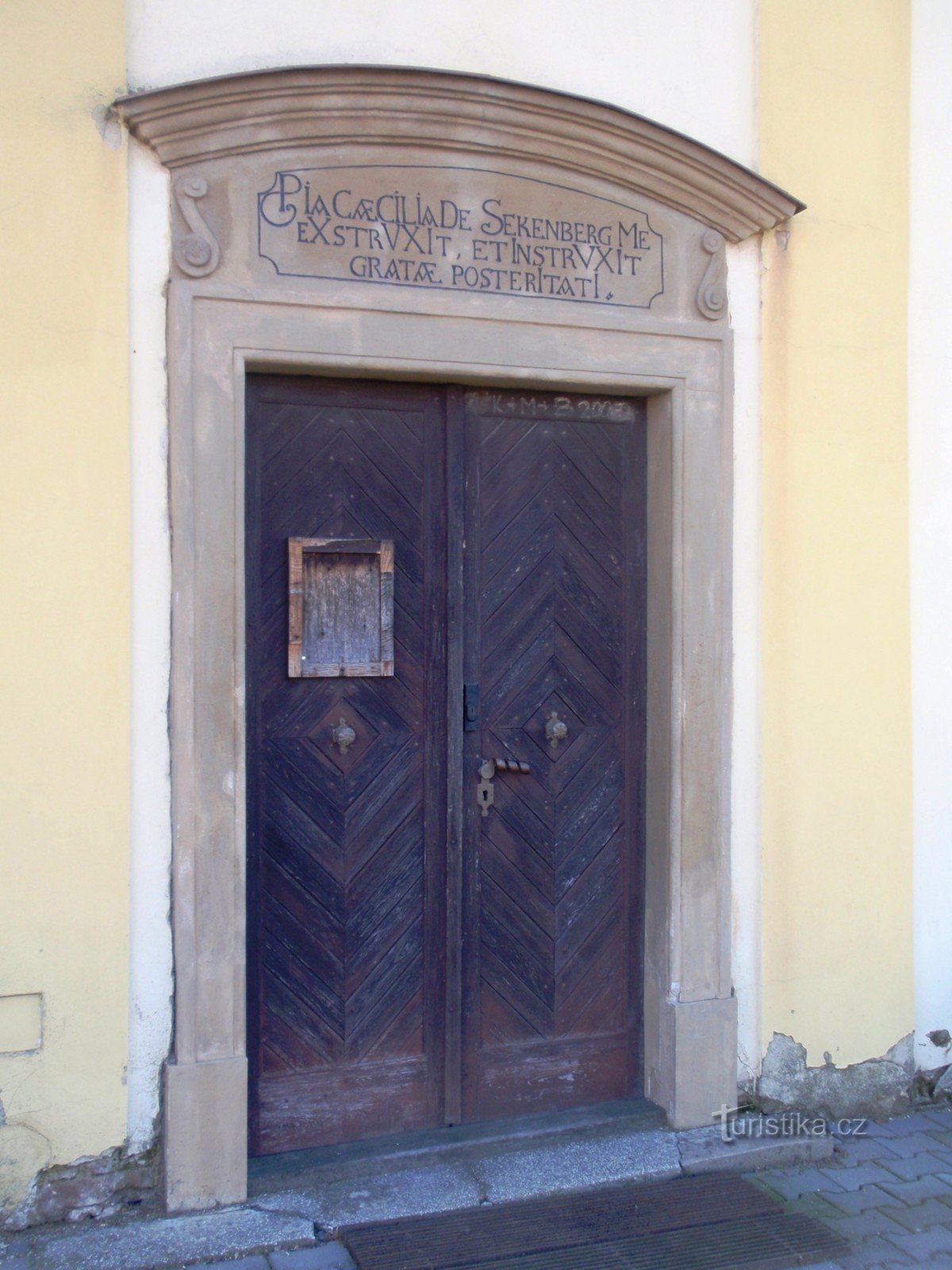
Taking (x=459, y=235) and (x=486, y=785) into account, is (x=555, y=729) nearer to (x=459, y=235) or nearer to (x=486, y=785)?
(x=486, y=785)

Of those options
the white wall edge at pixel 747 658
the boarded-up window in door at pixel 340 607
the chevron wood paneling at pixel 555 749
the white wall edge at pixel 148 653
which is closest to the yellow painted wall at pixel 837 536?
the white wall edge at pixel 747 658

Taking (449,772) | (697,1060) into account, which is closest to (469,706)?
(449,772)

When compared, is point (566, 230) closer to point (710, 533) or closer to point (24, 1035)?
point (710, 533)

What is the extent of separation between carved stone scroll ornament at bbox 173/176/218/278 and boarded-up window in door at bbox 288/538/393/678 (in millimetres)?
886

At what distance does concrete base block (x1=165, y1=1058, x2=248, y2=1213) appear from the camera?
3352mm

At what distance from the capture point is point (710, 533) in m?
4.00

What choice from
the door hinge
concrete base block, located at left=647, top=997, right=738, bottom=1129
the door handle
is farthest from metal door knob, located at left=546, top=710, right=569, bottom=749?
concrete base block, located at left=647, top=997, right=738, bottom=1129

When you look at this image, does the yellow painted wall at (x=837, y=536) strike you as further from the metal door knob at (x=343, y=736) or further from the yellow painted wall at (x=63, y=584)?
the yellow painted wall at (x=63, y=584)

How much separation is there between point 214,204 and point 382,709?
5.56 ft

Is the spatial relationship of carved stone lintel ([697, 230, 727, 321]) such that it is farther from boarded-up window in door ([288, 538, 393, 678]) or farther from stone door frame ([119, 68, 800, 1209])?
boarded-up window in door ([288, 538, 393, 678])

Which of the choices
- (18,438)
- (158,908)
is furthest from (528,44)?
(158,908)

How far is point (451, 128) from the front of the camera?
11.8ft

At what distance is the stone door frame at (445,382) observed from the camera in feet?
11.1

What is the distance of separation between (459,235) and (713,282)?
3.14ft
